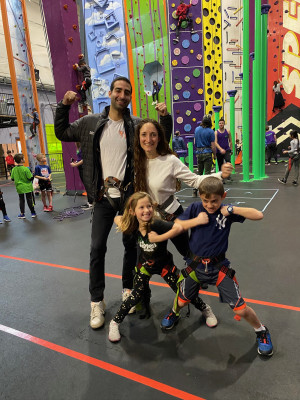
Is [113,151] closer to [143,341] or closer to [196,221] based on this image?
[196,221]

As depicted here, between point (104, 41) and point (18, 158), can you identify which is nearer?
point (18, 158)

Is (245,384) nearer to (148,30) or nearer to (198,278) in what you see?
(198,278)

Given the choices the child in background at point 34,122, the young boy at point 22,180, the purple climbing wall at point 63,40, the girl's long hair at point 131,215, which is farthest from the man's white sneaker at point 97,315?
the child in background at point 34,122

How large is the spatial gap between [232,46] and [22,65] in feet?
30.8

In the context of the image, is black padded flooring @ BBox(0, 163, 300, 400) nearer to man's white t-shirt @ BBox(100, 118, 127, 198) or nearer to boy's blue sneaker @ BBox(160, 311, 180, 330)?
boy's blue sneaker @ BBox(160, 311, 180, 330)

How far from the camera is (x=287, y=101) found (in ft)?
45.4

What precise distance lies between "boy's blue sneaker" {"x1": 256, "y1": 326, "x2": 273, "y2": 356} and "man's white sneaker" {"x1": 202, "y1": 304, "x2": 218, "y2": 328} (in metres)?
0.36

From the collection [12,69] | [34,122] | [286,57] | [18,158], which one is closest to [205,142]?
[18,158]

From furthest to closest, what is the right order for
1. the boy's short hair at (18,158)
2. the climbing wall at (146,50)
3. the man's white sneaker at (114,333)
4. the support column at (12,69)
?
the climbing wall at (146,50), the support column at (12,69), the boy's short hair at (18,158), the man's white sneaker at (114,333)

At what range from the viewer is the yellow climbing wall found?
13195mm

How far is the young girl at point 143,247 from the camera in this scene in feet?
6.51

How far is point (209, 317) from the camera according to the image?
2.25 meters

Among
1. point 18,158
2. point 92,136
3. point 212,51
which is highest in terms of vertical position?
point 212,51

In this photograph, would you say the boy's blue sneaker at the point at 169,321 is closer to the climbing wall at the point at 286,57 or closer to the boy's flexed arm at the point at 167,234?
the boy's flexed arm at the point at 167,234
